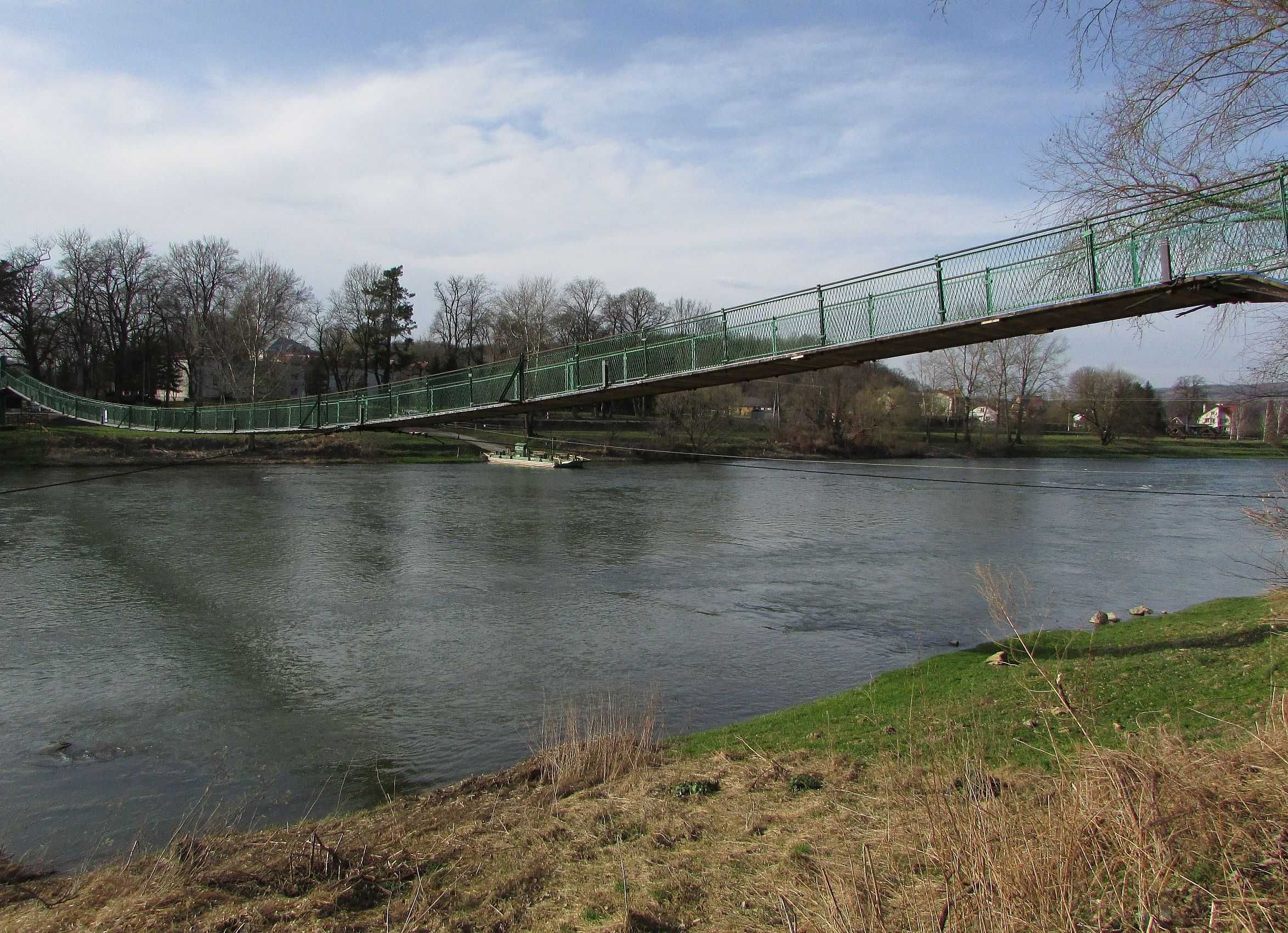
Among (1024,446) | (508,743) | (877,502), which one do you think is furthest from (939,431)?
(508,743)

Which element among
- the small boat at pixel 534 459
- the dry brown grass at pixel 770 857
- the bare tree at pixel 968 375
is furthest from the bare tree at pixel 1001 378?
the dry brown grass at pixel 770 857

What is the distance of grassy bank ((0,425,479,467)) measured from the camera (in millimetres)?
39375

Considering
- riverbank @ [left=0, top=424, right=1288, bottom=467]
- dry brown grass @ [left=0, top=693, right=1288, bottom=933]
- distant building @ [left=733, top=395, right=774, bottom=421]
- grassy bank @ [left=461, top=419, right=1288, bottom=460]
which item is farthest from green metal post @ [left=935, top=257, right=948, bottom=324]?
distant building @ [left=733, top=395, right=774, bottom=421]

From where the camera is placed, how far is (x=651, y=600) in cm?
1667

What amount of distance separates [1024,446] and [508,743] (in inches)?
2554

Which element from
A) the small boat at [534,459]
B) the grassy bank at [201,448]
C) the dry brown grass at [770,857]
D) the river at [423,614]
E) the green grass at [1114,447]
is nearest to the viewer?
the dry brown grass at [770,857]

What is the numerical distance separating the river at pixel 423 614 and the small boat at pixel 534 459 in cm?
1419

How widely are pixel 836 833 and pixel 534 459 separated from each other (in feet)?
148

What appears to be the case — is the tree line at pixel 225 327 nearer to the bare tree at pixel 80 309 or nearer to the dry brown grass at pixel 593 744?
the bare tree at pixel 80 309

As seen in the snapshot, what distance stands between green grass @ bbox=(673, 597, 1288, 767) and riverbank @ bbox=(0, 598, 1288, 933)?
0.04 m

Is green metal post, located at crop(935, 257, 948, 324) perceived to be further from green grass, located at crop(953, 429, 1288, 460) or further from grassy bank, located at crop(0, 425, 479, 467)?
green grass, located at crop(953, 429, 1288, 460)

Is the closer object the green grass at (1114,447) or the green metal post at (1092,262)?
the green metal post at (1092,262)

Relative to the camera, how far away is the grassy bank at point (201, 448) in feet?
129

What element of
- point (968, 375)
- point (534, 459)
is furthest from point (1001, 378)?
point (534, 459)
